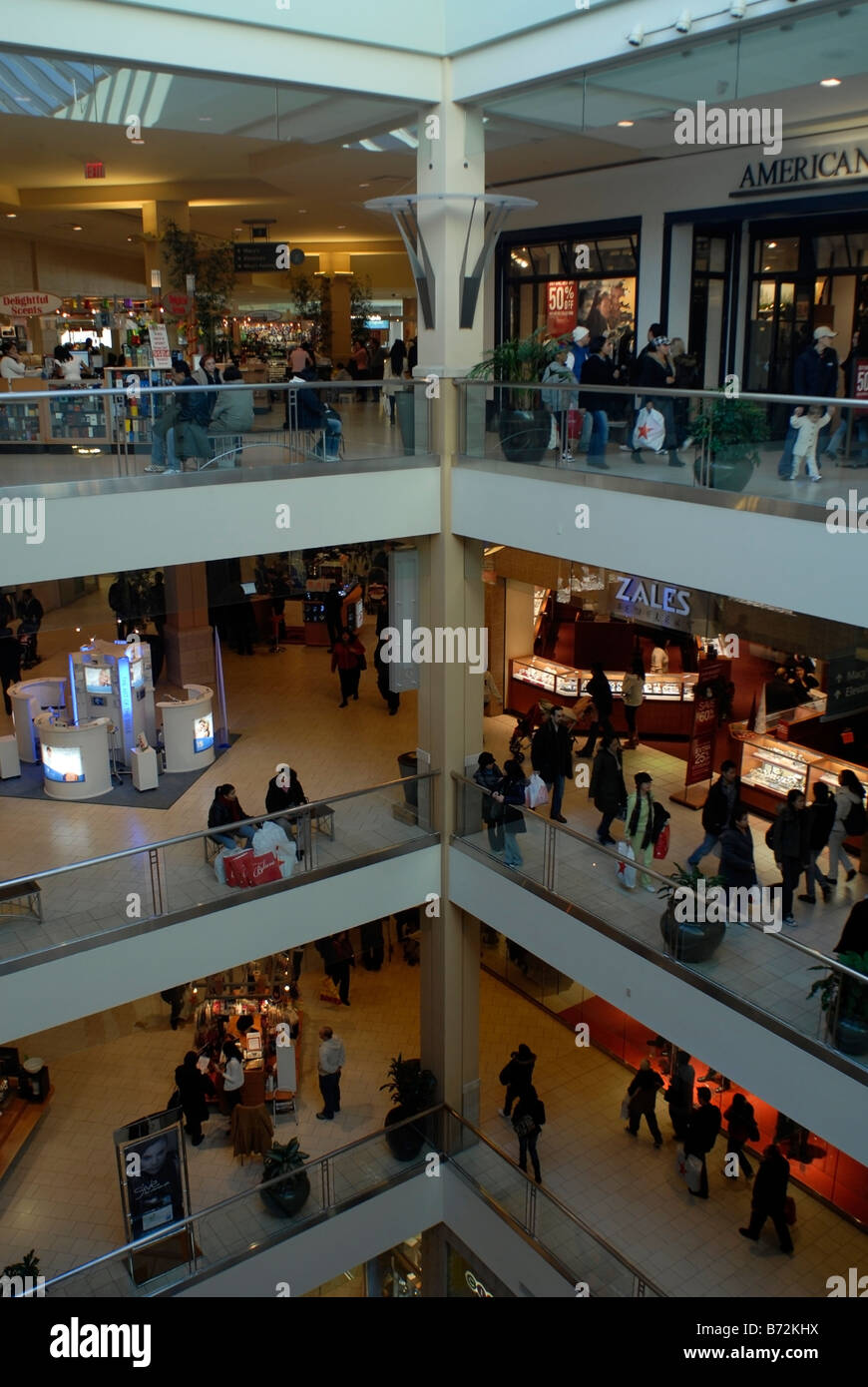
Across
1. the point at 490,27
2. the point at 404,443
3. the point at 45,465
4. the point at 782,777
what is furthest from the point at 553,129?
the point at 782,777

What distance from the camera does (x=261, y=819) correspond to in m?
10.2

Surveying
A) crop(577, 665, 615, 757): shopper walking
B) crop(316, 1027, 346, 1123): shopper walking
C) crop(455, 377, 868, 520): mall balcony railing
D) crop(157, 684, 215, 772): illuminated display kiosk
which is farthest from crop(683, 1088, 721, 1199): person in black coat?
crop(157, 684, 215, 772): illuminated display kiosk

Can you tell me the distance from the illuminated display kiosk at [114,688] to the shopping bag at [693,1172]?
25.5 feet

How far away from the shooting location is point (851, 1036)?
7477mm

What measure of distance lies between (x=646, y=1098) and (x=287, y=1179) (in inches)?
151

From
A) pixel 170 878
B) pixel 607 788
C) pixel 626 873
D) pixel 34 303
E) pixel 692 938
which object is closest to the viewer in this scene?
pixel 692 938

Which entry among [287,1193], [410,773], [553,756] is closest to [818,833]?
[553,756]

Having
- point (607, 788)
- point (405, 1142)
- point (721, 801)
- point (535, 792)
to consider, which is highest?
point (721, 801)

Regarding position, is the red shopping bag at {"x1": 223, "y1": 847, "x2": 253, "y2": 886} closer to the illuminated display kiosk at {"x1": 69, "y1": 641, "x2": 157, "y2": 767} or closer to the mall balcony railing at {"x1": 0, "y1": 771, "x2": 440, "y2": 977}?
the mall balcony railing at {"x1": 0, "y1": 771, "x2": 440, "y2": 977}

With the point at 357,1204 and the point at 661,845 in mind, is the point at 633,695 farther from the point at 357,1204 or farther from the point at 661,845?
the point at 357,1204

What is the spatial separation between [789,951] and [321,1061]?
6124 millimetres

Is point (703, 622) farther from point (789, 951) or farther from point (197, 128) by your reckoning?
point (197, 128)

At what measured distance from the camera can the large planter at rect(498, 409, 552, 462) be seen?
978 cm

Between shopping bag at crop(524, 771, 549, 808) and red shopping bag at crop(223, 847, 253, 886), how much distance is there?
9.12 feet
